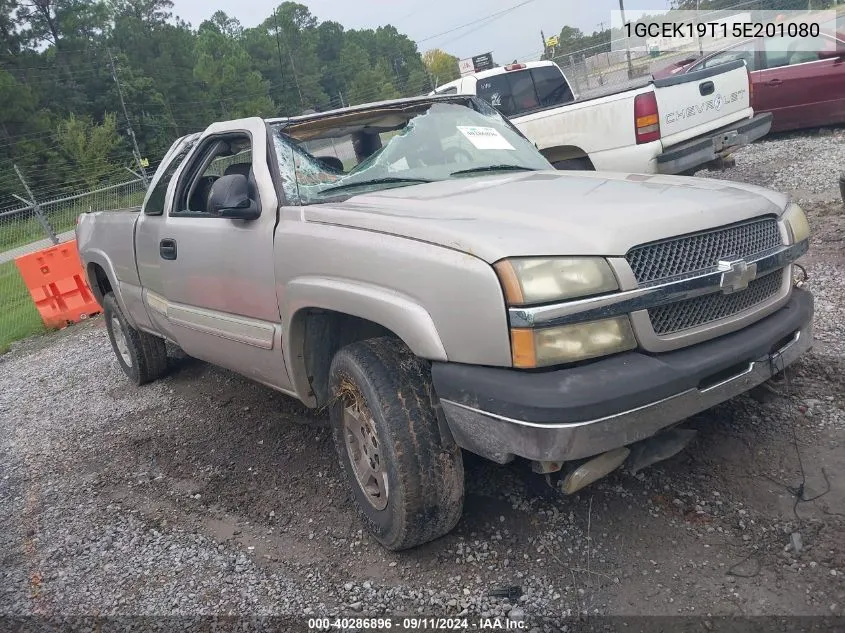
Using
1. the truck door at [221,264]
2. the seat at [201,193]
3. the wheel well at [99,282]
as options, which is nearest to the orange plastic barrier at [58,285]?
the wheel well at [99,282]

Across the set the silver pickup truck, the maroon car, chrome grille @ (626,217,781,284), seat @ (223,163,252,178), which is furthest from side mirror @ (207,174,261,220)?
the maroon car

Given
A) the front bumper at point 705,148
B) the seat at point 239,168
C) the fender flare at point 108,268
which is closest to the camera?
the seat at point 239,168

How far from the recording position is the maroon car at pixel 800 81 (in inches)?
377

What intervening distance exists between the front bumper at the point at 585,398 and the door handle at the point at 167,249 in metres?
2.37

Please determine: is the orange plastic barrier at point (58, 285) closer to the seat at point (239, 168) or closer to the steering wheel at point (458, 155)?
the seat at point (239, 168)

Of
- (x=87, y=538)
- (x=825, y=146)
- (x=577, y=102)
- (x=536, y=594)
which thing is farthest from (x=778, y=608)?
(x=825, y=146)

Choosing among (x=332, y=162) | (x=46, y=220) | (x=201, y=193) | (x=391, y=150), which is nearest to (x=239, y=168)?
(x=201, y=193)

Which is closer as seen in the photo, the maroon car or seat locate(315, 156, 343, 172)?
seat locate(315, 156, 343, 172)

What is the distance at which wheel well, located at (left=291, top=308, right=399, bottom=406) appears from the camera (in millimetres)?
3174

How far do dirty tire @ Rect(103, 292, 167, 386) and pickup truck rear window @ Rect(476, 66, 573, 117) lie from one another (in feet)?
19.3

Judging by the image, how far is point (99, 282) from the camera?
6098 mm

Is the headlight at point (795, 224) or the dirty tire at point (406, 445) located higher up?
the headlight at point (795, 224)

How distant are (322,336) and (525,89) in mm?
7582

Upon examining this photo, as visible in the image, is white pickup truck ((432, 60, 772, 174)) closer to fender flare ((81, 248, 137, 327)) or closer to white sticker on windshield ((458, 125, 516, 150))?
white sticker on windshield ((458, 125, 516, 150))
